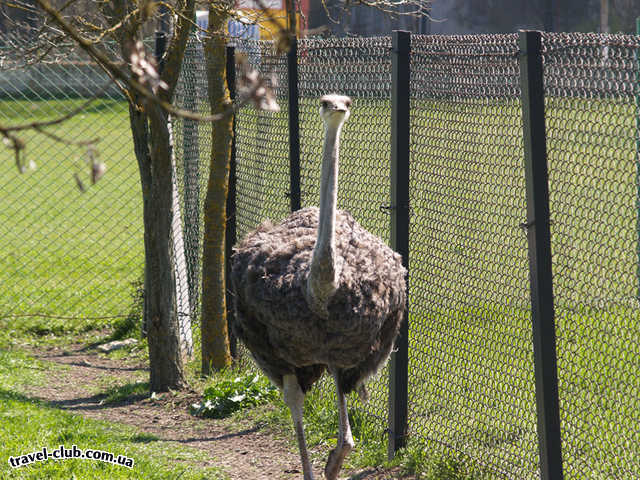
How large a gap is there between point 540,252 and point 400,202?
1.17m

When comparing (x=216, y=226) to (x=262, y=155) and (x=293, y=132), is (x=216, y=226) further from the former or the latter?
(x=293, y=132)

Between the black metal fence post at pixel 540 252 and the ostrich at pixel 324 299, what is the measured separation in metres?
0.75

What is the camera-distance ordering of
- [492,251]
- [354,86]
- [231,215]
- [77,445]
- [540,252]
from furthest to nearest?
[231,215] → [354,86] → [77,445] → [492,251] → [540,252]

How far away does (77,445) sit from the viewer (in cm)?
511

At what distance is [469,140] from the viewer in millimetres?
4621

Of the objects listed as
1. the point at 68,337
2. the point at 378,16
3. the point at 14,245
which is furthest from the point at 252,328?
the point at 378,16

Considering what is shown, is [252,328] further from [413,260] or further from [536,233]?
[536,233]

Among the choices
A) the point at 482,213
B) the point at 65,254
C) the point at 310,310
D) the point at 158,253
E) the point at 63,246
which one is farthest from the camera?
the point at 63,246

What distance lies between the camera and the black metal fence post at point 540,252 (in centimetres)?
388

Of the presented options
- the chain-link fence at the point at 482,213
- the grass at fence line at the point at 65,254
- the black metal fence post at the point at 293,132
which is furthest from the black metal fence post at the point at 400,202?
the grass at fence line at the point at 65,254

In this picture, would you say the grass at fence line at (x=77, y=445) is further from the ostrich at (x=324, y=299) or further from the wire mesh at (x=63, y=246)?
the wire mesh at (x=63, y=246)

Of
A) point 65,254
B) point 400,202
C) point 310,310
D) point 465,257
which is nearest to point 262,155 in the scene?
point 400,202

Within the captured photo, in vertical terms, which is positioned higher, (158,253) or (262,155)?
(262,155)

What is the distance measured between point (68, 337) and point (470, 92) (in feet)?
15.7
